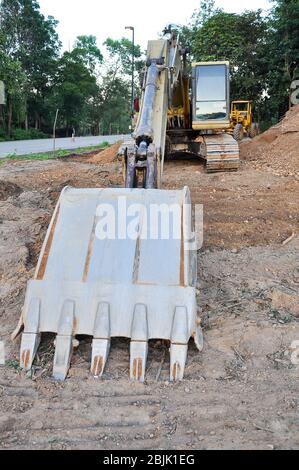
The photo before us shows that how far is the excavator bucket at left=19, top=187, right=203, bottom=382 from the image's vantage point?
125 inches

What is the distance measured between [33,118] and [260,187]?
3973 cm

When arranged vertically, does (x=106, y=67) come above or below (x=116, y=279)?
above

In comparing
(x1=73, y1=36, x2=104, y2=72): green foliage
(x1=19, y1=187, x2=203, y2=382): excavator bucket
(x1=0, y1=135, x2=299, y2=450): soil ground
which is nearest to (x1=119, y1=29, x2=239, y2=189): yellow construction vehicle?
(x1=0, y1=135, x2=299, y2=450): soil ground

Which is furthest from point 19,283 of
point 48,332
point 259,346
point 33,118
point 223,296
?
point 33,118

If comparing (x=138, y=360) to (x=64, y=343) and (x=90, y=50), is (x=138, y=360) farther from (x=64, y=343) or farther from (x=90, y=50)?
(x=90, y=50)

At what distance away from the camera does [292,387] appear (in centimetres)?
297

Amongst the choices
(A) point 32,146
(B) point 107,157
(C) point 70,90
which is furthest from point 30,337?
(C) point 70,90

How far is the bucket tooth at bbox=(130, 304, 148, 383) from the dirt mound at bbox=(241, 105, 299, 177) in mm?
7177

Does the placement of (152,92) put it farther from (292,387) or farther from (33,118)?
(33,118)

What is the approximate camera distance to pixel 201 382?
120 inches

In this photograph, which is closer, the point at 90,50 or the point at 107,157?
the point at 107,157

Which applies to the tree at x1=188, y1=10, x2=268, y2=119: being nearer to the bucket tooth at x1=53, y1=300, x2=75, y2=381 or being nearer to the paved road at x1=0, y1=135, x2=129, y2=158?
the paved road at x1=0, y1=135, x2=129, y2=158

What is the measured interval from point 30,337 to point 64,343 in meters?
0.23
